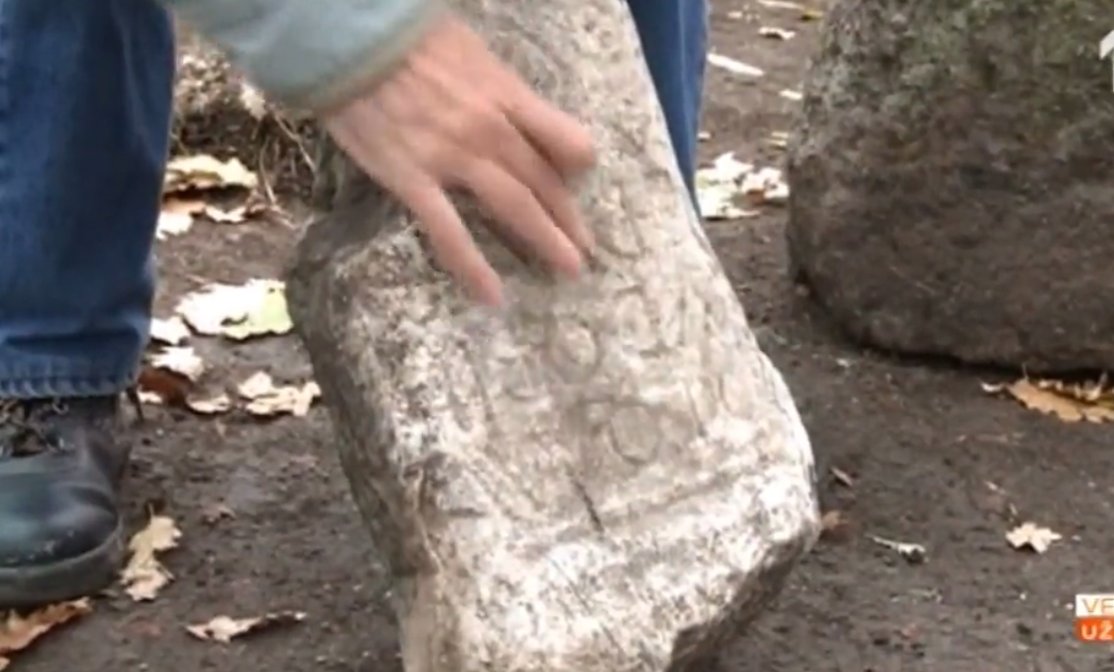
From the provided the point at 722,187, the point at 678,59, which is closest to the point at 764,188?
the point at 722,187

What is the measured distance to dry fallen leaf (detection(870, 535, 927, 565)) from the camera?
212 centimetres

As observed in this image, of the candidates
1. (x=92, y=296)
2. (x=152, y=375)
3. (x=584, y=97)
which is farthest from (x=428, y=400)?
(x=152, y=375)

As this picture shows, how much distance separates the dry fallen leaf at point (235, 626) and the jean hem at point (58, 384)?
0.30 m

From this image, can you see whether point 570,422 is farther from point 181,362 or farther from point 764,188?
point 764,188

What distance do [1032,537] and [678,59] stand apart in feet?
2.19

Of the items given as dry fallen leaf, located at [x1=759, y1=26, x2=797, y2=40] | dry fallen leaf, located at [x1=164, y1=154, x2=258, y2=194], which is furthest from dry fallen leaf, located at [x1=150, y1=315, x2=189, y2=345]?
dry fallen leaf, located at [x1=759, y1=26, x2=797, y2=40]

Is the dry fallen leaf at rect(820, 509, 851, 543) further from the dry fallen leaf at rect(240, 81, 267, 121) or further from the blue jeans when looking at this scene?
the dry fallen leaf at rect(240, 81, 267, 121)

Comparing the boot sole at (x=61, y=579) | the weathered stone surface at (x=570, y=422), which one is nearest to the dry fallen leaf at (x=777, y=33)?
the boot sole at (x=61, y=579)

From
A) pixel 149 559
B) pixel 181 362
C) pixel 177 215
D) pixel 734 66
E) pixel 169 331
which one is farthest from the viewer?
pixel 734 66

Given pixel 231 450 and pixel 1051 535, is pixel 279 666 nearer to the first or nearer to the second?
pixel 231 450

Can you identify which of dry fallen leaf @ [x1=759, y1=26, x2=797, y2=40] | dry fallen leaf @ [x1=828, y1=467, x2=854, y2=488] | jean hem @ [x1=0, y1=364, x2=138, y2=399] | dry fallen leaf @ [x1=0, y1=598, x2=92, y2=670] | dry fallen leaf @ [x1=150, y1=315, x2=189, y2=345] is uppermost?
jean hem @ [x1=0, y1=364, x2=138, y2=399]

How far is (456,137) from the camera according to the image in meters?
1.09

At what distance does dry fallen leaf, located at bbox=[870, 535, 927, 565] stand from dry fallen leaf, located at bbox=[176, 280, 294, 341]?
3.09 feet

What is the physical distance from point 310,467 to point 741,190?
120cm
